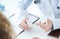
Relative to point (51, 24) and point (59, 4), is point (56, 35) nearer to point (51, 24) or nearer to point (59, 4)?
point (51, 24)

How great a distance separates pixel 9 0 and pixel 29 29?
247 mm

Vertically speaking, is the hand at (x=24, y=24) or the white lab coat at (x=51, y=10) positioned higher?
the white lab coat at (x=51, y=10)

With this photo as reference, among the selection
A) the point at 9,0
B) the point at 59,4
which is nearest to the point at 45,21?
the point at 59,4

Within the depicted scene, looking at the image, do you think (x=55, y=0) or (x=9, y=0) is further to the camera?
(x=9, y=0)

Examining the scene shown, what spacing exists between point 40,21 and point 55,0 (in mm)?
157

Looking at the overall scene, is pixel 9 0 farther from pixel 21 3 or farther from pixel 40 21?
pixel 40 21

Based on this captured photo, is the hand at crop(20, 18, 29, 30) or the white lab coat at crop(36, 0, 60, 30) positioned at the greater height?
the white lab coat at crop(36, 0, 60, 30)

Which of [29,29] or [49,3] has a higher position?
[49,3]

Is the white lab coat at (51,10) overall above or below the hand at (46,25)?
above

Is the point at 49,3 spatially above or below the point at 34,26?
above

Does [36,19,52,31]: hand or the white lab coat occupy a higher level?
the white lab coat

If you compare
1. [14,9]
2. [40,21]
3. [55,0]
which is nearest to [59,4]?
Answer: [55,0]

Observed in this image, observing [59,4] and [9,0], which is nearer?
[59,4]

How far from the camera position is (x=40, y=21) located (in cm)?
117
